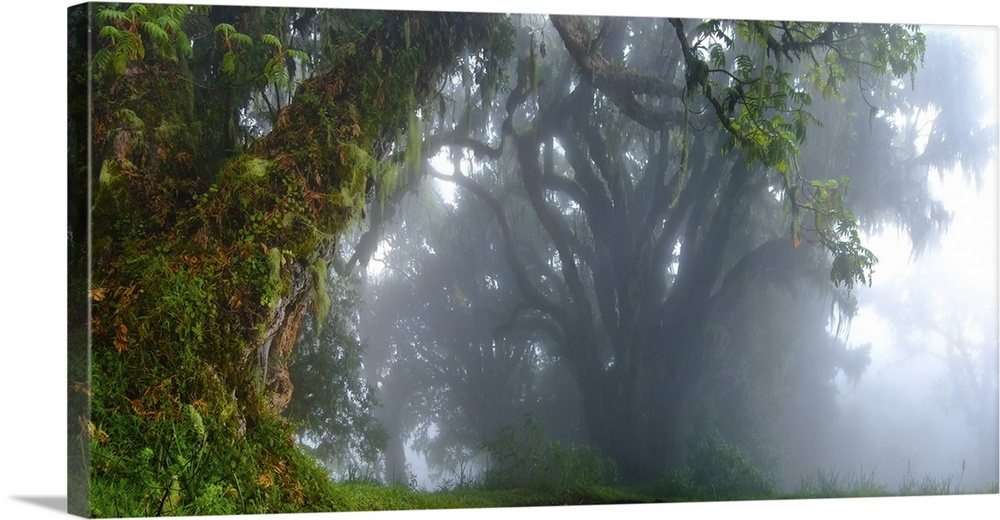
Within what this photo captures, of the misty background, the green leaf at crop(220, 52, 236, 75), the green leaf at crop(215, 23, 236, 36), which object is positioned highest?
the green leaf at crop(215, 23, 236, 36)

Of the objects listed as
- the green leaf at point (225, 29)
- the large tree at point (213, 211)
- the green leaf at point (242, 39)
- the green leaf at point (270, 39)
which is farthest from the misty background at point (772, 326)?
the green leaf at point (225, 29)

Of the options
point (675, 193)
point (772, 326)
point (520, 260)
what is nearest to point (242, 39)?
point (520, 260)

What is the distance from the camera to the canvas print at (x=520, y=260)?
705 cm

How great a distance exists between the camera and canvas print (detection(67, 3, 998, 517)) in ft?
23.1

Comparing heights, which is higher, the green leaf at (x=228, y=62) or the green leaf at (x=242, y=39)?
the green leaf at (x=242, y=39)

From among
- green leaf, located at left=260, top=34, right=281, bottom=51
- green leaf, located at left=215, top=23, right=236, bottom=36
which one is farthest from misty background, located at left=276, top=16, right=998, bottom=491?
green leaf, located at left=215, top=23, right=236, bottom=36

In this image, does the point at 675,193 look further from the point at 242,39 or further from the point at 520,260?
the point at 242,39

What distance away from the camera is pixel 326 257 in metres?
7.49

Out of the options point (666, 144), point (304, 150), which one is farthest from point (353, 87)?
point (666, 144)

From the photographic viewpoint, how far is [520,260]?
7.88 m

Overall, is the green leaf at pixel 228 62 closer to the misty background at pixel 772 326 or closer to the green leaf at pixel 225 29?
the green leaf at pixel 225 29

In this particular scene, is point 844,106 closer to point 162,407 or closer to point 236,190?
point 236,190

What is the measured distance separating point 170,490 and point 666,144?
3524mm

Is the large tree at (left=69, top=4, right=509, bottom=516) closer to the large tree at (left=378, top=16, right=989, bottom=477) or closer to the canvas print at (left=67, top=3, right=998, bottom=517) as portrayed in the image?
the canvas print at (left=67, top=3, right=998, bottom=517)
